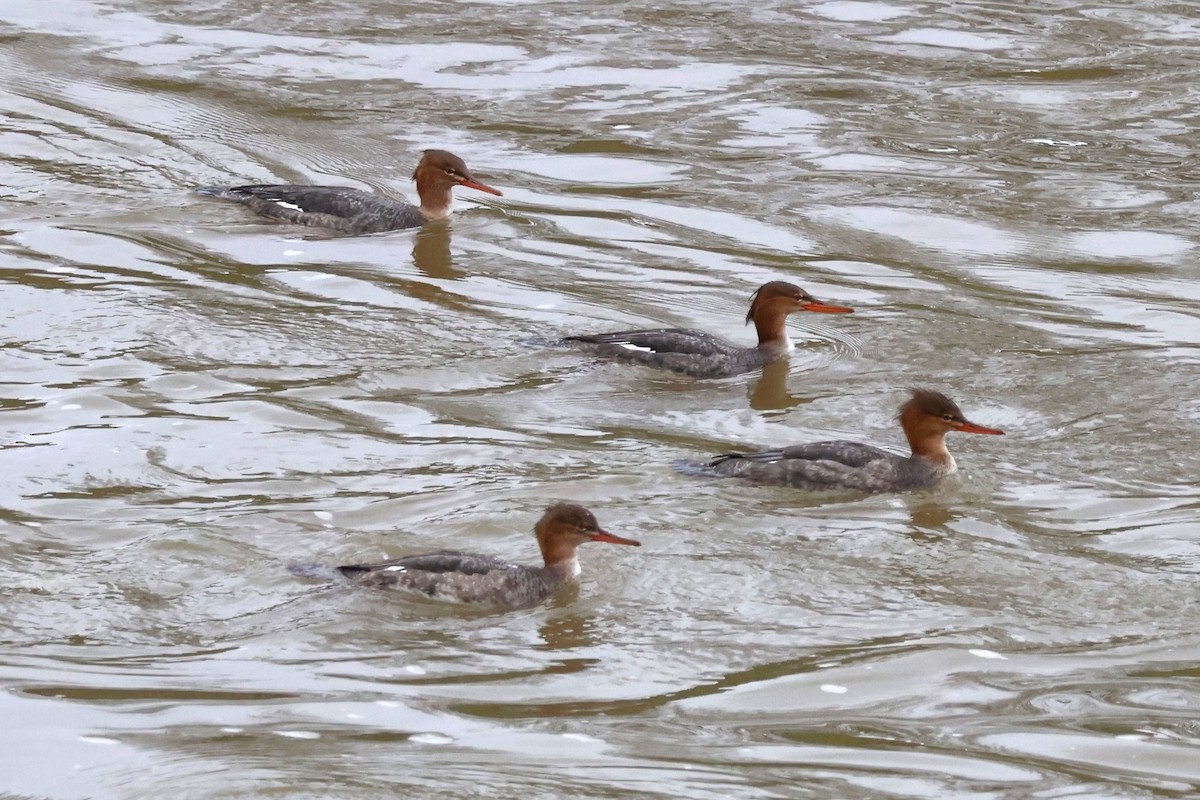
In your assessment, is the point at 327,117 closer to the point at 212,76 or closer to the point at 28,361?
the point at 212,76

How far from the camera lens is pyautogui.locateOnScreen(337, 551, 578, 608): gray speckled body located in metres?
8.28

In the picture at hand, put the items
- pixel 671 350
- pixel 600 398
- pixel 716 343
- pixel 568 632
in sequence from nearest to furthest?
pixel 568 632 → pixel 600 398 → pixel 671 350 → pixel 716 343

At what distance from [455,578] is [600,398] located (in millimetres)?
3025

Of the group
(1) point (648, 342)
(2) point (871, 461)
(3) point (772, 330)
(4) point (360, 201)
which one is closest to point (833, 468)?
(2) point (871, 461)

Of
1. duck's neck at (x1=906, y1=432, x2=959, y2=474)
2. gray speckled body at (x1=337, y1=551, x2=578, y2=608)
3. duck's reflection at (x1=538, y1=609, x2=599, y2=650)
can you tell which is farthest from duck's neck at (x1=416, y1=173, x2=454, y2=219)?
duck's reflection at (x1=538, y1=609, x2=599, y2=650)

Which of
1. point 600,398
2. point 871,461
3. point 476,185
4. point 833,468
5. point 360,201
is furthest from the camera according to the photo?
point 476,185

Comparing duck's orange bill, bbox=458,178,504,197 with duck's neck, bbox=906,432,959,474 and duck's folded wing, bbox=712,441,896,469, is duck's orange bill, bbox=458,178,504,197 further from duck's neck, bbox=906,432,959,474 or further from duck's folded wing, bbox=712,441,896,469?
duck's neck, bbox=906,432,959,474

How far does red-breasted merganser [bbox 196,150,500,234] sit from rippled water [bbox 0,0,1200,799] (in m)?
0.20

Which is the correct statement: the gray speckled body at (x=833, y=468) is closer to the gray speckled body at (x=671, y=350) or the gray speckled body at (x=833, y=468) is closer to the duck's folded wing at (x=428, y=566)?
the gray speckled body at (x=671, y=350)

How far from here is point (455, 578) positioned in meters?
8.28

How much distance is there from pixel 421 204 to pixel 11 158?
3341 millimetres

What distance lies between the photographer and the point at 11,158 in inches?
598

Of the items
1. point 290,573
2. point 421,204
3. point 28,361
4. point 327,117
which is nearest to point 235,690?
point 290,573

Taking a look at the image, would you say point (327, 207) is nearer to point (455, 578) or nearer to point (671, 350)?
point (671, 350)
